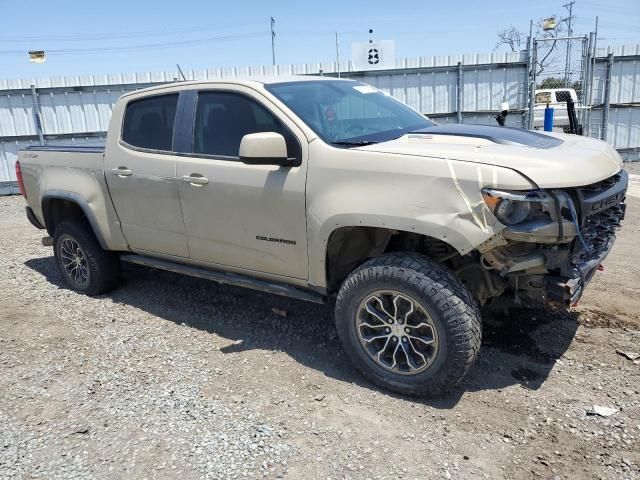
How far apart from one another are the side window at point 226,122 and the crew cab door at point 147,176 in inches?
11.9

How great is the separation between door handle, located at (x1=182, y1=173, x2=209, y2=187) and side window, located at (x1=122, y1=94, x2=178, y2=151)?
0.39 m

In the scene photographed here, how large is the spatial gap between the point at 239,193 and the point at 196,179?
448mm

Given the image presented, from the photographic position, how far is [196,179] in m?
4.04

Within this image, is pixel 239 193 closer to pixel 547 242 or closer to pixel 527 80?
pixel 547 242

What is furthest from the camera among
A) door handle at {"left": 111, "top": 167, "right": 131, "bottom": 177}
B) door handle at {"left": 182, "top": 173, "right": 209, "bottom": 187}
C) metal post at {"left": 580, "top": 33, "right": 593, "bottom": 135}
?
metal post at {"left": 580, "top": 33, "right": 593, "bottom": 135}

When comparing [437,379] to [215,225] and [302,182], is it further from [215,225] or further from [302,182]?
[215,225]

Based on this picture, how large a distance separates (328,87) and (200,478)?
2.95 metres

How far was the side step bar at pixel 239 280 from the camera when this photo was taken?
378 centimetres

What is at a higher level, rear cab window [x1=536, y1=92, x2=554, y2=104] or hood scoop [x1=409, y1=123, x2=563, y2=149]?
hood scoop [x1=409, y1=123, x2=563, y2=149]

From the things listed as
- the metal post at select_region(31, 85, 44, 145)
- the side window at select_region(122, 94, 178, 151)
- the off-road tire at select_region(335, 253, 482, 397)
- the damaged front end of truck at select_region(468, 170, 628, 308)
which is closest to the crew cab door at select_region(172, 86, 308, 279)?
the side window at select_region(122, 94, 178, 151)

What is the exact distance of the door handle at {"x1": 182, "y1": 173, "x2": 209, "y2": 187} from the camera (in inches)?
157

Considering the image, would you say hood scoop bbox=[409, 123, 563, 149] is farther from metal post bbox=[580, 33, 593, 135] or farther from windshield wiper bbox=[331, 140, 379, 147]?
metal post bbox=[580, 33, 593, 135]

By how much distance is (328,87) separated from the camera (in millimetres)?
4266

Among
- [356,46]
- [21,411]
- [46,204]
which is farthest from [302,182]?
[356,46]
